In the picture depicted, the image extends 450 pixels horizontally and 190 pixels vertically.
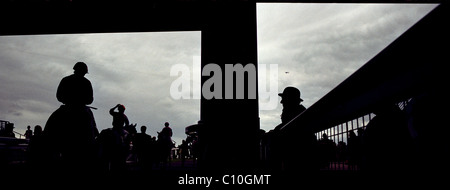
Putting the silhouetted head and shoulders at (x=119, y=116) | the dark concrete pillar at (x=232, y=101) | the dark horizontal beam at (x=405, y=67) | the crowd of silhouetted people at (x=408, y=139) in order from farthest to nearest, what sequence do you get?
the silhouetted head and shoulders at (x=119, y=116), the dark concrete pillar at (x=232, y=101), the crowd of silhouetted people at (x=408, y=139), the dark horizontal beam at (x=405, y=67)

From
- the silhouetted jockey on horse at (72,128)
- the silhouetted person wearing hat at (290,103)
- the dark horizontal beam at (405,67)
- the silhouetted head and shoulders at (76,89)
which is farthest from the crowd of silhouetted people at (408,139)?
the silhouetted head and shoulders at (76,89)

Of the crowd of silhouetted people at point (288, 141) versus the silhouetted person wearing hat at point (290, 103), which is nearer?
the crowd of silhouetted people at point (288, 141)

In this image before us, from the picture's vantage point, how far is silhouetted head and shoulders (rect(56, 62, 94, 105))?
3.72 m

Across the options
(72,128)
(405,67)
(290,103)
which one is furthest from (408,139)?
(72,128)

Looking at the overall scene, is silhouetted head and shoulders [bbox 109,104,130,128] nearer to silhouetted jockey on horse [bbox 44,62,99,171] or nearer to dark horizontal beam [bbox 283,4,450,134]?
A: silhouetted jockey on horse [bbox 44,62,99,171]

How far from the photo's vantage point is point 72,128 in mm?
3588

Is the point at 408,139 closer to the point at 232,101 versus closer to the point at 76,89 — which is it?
the point at 76,89

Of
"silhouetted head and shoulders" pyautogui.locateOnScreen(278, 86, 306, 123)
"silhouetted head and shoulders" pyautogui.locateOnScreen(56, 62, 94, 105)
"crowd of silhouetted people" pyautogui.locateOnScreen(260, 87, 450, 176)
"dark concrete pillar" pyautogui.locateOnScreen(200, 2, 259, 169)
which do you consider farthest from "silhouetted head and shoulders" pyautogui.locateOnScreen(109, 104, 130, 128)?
"crowd of silhouetted people" pyautogui.locateOnScreen(260, 87, 450, 176)

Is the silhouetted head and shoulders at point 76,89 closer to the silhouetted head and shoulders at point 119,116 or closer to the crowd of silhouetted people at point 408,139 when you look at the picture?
the silhouetted head and shoulders at point 119,116

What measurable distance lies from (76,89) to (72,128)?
0.49 metres

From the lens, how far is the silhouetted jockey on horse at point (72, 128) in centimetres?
356

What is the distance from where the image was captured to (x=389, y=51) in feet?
2.20
